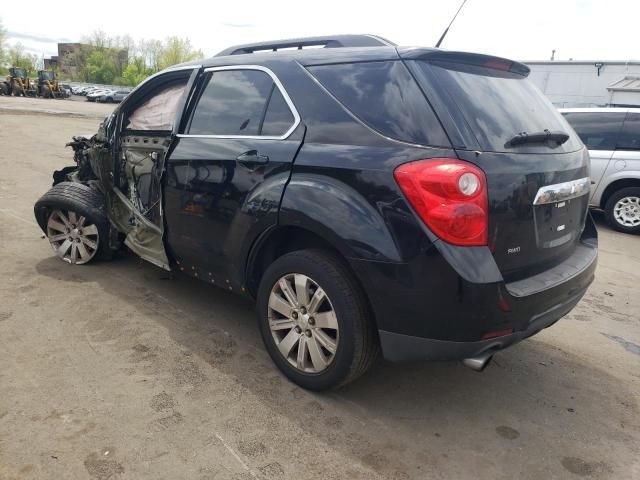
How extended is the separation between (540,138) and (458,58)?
59 centimetres

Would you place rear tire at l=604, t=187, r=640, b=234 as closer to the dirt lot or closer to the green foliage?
the dirt lot

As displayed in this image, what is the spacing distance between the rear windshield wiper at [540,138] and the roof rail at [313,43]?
0.88 m

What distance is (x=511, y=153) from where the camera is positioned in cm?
243

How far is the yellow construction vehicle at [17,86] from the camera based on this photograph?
47.4 m

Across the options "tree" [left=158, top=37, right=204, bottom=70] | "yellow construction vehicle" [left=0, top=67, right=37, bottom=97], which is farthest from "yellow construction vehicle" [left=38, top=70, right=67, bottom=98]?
"tree" [left=158, top=37, right=204, bottom=70]

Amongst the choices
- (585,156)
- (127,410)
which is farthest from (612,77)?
(127,410)

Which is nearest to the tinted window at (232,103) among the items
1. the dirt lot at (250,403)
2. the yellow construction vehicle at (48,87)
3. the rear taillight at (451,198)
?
the rear taillight at (451,198)

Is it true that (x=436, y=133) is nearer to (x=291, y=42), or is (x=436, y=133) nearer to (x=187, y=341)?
(x=291, y=42)

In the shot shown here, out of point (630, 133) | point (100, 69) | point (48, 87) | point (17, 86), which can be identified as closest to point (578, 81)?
point (630, 133)

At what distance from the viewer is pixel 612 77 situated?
79.5 ft

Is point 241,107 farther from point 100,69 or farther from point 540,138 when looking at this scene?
point 100,69

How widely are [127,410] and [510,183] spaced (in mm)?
2206

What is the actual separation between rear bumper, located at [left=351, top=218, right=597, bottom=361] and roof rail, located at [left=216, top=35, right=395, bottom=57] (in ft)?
4.44

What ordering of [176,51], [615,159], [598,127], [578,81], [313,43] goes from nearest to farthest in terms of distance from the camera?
1. [313,43]
2. [615,159]
3. [598,127]
4. [578,81]
5. [176,51]
